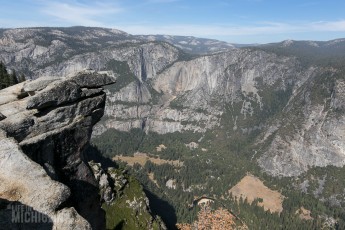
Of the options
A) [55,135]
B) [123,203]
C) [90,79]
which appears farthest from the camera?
[123,203]

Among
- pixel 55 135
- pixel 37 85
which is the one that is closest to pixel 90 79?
pixel 37 85

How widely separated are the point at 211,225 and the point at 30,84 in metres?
44.6

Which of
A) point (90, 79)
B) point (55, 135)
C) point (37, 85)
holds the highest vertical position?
point (90, 79)

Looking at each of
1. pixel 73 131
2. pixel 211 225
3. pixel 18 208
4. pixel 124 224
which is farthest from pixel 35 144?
pixel 124 224

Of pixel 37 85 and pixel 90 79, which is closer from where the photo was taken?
pixel 37 85

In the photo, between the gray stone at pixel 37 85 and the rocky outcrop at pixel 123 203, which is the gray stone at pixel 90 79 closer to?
the gray stone at pixel 37 85

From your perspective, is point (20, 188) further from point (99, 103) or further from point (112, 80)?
point (112, 80)

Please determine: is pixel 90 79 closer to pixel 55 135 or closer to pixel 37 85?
pixel 37 85

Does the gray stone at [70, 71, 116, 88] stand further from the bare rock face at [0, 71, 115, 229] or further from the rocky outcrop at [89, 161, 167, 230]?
the rocky outcrop at [89, 161, 167, 230]

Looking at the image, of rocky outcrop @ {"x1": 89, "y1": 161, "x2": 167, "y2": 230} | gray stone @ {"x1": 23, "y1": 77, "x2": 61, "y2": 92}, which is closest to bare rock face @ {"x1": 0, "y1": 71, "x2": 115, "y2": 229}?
gray stone @ {"x1": 23, "y1": 77, "x2": 61, "y2": 92}

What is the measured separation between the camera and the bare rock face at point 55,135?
1421 inches

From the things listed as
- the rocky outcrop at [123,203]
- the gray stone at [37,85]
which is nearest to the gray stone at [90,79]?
the gray stone at [37,85]

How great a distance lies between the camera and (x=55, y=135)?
4841 cm

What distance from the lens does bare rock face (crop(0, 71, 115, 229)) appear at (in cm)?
3609
